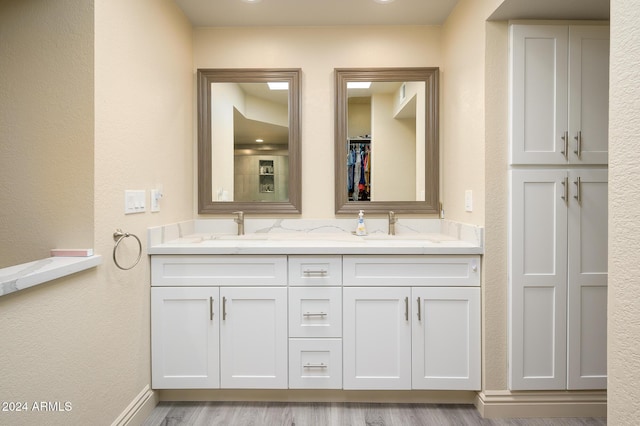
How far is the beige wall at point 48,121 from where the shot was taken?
154 cm

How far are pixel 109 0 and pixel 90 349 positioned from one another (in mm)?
1505

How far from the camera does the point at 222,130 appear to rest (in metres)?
2.65

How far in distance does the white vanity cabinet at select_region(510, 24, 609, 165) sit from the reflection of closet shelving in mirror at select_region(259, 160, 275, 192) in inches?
60.1

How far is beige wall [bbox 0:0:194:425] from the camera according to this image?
1.26m

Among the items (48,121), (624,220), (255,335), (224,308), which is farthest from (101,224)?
(624,220)

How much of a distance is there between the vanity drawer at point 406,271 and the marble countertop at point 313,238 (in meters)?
0.05

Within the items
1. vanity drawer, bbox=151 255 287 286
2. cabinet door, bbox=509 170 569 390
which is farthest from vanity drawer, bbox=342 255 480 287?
vanity drawer, bbox=151 255 287 286

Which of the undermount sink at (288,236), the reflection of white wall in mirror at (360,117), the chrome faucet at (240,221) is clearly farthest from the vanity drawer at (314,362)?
the reflection of white wall in mirror at (360,117)

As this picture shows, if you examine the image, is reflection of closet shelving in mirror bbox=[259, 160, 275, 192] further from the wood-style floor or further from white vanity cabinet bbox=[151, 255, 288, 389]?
the wood-style floor

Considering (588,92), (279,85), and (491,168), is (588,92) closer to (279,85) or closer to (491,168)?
(491,168)

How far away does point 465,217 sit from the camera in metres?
2.26

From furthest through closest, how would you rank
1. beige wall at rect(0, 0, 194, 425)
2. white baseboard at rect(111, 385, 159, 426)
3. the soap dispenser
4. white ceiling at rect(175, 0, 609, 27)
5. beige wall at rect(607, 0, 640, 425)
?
the soap dispenser, white ceiling at rect(175, 0, 609, 27), white baseboard at rect(111, 385, 159, 426), beige wall at rect(0, 0, 194, 425), beige wall at rect(607, 0, 640, 425)

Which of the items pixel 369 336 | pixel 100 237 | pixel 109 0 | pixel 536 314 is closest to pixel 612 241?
pixel 536 314

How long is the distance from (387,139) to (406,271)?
1.01 meters
